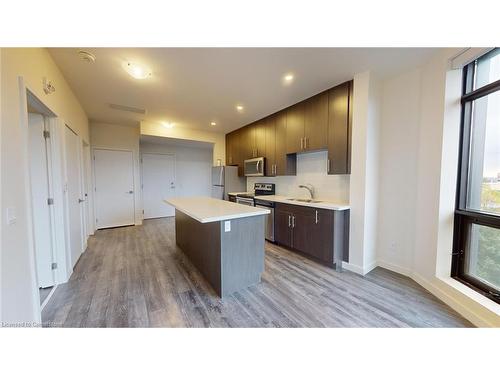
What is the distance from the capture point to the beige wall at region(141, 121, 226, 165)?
4.18 metres

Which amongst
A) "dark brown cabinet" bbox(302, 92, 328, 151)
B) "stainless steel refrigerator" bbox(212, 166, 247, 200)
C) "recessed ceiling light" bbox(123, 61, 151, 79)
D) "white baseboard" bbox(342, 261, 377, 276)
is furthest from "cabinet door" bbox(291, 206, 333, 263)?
"recessed ceiling light" bbox(123, 61, 151, 79)

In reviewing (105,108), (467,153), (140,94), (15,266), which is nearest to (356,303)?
(467,153)

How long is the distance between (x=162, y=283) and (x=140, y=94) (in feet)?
8.88

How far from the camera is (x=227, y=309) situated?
170cm

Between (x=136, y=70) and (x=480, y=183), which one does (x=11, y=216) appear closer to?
(x=136, y=70)

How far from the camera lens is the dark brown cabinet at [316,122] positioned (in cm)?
272

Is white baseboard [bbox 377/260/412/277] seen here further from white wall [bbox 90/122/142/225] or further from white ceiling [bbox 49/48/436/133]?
white wall [bbox 90/122/142/225]

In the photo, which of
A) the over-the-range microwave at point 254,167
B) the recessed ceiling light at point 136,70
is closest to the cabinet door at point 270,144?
the over-the-range microwave at point 254,167

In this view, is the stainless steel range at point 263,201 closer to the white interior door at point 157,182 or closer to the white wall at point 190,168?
the white wall at point 190,168

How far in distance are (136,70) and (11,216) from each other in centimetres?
181

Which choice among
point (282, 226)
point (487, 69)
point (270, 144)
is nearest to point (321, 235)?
point (282, 226)

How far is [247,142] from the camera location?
4.45m
